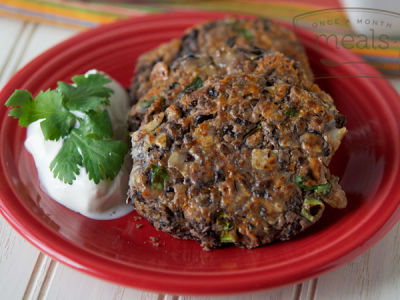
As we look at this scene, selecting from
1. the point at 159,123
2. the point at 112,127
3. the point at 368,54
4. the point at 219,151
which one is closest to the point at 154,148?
the point at 159,123

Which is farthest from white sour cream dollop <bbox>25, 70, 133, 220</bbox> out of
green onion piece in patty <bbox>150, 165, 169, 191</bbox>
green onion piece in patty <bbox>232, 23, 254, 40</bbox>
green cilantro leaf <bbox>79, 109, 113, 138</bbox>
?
green onion piece in patty <bbox>232, 23, 254, 40</bbox>

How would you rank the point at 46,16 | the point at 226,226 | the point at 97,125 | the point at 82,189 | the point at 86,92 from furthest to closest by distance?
the point at 46,16 → the point at 86,92 → the point at 97,125 → the point at 82,189 → the point at 226,226

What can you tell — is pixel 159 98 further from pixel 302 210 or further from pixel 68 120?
pixel 302 210

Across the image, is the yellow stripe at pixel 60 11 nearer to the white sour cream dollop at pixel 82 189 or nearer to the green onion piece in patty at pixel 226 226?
the white sour cream dollop at pixel 82 189

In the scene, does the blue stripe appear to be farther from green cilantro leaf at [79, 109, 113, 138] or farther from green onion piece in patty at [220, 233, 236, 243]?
green onion piece in patty at [220, 233, 236, 243]

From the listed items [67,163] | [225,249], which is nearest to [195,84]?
[67,163]

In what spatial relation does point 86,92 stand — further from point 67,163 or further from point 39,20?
point 39,20
